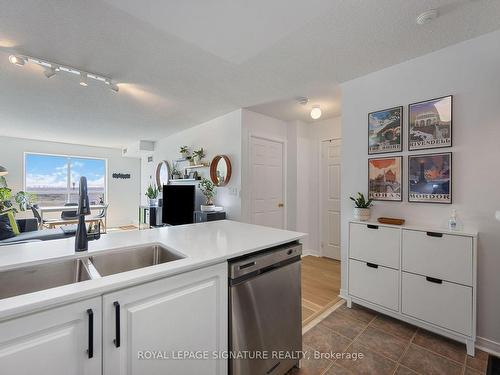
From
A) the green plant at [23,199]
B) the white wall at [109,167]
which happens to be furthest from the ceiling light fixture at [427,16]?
the white wall at [109,167]

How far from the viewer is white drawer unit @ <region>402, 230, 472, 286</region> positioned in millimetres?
1741

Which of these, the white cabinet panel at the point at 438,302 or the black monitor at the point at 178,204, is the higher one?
the black monitor at the point at 178,204

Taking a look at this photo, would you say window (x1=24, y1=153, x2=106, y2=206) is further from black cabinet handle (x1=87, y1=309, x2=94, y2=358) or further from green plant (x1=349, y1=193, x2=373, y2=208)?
green plant (x1=349, y1=193, x2=373, y2=208)

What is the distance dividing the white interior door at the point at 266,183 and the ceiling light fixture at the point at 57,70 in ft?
6.53

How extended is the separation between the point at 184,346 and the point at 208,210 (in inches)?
104

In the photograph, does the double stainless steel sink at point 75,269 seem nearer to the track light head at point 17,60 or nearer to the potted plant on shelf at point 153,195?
the track light head at point 17,60

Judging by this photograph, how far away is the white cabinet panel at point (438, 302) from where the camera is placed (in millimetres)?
1740

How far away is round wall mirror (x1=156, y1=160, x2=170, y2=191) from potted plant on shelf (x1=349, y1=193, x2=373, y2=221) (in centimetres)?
421

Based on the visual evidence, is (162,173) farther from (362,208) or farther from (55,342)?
A: (55,342)

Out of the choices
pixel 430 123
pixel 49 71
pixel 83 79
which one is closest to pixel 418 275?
pixel 430 123

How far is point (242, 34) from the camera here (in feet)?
5.81

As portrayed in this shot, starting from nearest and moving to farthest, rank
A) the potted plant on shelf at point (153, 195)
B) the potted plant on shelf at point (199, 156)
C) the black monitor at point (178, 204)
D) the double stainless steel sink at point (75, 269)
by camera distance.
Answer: the double stainless steel sink at point (75, 269), the black monitor at point (178, 204), the potted plant on shelf at point (199, 156), the potted plant on shelf at point (153, 195)

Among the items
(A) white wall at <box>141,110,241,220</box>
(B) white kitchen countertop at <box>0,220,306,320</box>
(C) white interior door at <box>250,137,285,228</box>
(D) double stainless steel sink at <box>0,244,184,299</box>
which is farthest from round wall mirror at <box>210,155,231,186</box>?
(D) double stainless steel sink at <box>0,244,184,299</box>

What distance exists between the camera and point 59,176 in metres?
6.39
